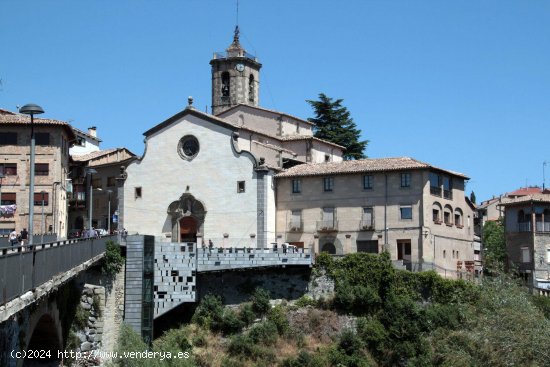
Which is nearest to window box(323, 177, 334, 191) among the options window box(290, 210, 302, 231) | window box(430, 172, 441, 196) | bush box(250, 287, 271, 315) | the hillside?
window box(290, 210, 302, 231)

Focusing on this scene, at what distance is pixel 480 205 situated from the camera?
363 ft

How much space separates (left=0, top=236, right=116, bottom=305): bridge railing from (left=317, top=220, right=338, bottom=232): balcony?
90.1 feet

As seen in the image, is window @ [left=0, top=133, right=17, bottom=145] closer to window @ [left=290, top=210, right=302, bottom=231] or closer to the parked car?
the parked car

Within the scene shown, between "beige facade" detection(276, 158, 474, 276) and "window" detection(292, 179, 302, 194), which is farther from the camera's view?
"window" detection(292, 179, 302, 194)

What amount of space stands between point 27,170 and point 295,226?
19.1 meters

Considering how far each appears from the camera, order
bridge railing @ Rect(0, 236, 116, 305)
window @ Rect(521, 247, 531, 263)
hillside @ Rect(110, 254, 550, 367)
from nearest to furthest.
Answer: bridge railing @ Rect(0, 236, 116, 305), hillside @ Rect(110, 254, 550, 367), window @ Rect(521, 247, 531, 263)

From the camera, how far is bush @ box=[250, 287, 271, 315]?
5484cm

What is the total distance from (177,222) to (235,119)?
1781 centimetres

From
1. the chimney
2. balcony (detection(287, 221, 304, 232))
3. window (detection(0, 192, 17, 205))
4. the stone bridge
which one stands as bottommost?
the stone bridge

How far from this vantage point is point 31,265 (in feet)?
79.6

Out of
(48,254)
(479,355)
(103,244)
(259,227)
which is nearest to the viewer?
(48,254)

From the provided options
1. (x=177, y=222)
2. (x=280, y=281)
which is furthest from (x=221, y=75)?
(x=280, y=281)

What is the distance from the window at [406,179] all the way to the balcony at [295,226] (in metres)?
7.61

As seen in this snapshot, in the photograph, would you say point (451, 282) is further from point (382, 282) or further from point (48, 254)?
point (48, 254)
